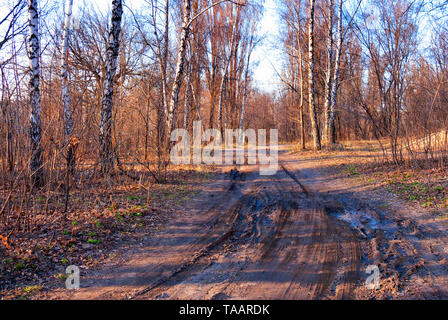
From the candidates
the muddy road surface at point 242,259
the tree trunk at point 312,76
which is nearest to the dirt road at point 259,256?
the muddy road surface at point 242,259

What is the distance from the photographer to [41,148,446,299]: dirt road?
142 inches

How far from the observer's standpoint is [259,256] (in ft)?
15.0

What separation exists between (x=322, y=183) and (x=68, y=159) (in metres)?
7.64

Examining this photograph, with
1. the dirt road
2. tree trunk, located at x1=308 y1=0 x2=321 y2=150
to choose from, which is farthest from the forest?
tree trunk, located at x1=308 y1=0 x2=321 y2=150

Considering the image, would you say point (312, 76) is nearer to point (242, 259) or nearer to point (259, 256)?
point (259, 256)

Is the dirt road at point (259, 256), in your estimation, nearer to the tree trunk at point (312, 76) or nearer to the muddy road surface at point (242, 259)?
the muddy road surface at point (242, 259)

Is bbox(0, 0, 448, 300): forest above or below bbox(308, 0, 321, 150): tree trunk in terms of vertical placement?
below

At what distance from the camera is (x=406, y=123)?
9.27 m

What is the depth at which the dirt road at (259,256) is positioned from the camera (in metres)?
3.61

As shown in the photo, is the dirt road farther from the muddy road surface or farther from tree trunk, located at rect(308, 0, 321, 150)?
tree trunk, located at rect(308, 0, 321, 150)

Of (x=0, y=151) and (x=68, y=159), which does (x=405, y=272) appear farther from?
(x=0, y=151)

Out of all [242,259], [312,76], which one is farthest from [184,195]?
[312,76]

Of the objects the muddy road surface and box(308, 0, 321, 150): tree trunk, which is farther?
box(308, 0, 321, 150): tree trunk
